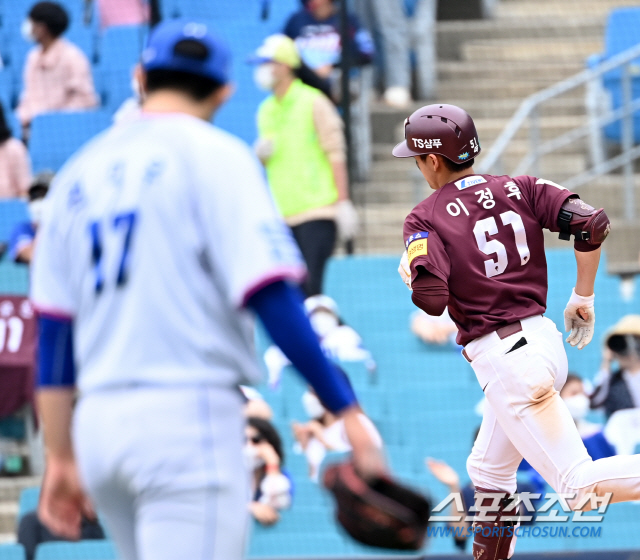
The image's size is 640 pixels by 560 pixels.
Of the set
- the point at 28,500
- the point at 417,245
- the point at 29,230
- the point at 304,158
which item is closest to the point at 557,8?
the point at 304,158

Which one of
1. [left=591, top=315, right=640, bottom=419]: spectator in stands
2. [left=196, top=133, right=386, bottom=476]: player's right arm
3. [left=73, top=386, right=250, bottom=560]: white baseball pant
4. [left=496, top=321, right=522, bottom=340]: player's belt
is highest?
[left=196, top=133, right=386, bottom=476]: player's right arm

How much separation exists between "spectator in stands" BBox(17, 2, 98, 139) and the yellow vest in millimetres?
1909

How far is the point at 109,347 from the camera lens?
2355 millimetres

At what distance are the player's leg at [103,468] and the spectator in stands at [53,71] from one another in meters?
6.91

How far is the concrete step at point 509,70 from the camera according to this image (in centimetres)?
1030

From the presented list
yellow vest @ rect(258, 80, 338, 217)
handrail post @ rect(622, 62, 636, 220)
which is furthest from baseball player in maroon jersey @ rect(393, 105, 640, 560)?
handrail post @ rect(622, 62, 636, 220)

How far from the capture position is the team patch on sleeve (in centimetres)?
390

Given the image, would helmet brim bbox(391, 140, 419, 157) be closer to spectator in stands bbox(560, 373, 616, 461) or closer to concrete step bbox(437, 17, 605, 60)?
spectator in stands bbox(560, 373, 616, 461)

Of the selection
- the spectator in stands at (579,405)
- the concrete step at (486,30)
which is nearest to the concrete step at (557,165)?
the concrete step at (486,30)

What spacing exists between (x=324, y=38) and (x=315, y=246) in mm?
1732

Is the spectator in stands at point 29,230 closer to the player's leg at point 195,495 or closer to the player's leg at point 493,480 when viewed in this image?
the player's leg at point 493,480

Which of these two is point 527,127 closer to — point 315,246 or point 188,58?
point 315,246

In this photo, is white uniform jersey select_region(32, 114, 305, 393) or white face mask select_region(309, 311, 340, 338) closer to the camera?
white uniform jersey select_region(32, 114, 305, 393)

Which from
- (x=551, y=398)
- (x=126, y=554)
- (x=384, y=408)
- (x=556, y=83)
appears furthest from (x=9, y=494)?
(x=556, y=83)
